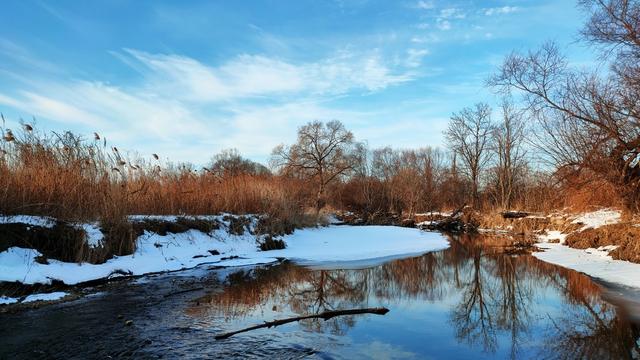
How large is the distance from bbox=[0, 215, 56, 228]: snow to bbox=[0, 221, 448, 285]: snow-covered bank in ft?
1.87

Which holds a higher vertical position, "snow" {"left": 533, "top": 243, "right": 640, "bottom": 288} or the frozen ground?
the frozen ground

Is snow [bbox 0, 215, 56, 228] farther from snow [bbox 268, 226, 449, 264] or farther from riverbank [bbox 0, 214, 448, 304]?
snow [bbox 268, 226, 449, 264]

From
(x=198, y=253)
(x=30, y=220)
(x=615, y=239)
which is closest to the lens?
(x=30, y=220)

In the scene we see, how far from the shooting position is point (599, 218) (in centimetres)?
1603

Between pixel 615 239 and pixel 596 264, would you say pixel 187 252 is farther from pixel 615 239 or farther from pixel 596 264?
pixel 615 239

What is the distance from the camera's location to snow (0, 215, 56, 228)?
7535 millimetres

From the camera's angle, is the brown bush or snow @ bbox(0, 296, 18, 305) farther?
the brown bush

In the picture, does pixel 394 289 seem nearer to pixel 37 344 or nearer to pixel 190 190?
pixel 37 344

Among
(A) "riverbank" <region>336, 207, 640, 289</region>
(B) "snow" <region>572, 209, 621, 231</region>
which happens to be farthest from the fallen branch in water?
(B) "snow" <region>572, 209, 621, 231</region>

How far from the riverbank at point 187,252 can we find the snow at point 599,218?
17.7 ft

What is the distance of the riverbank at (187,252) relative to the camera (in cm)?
709

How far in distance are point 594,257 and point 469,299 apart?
22.4ft

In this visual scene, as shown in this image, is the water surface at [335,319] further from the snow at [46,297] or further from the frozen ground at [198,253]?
the frozen ground at [198,253]

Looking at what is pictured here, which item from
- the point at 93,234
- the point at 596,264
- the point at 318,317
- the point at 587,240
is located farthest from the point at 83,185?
the point at 587,240
